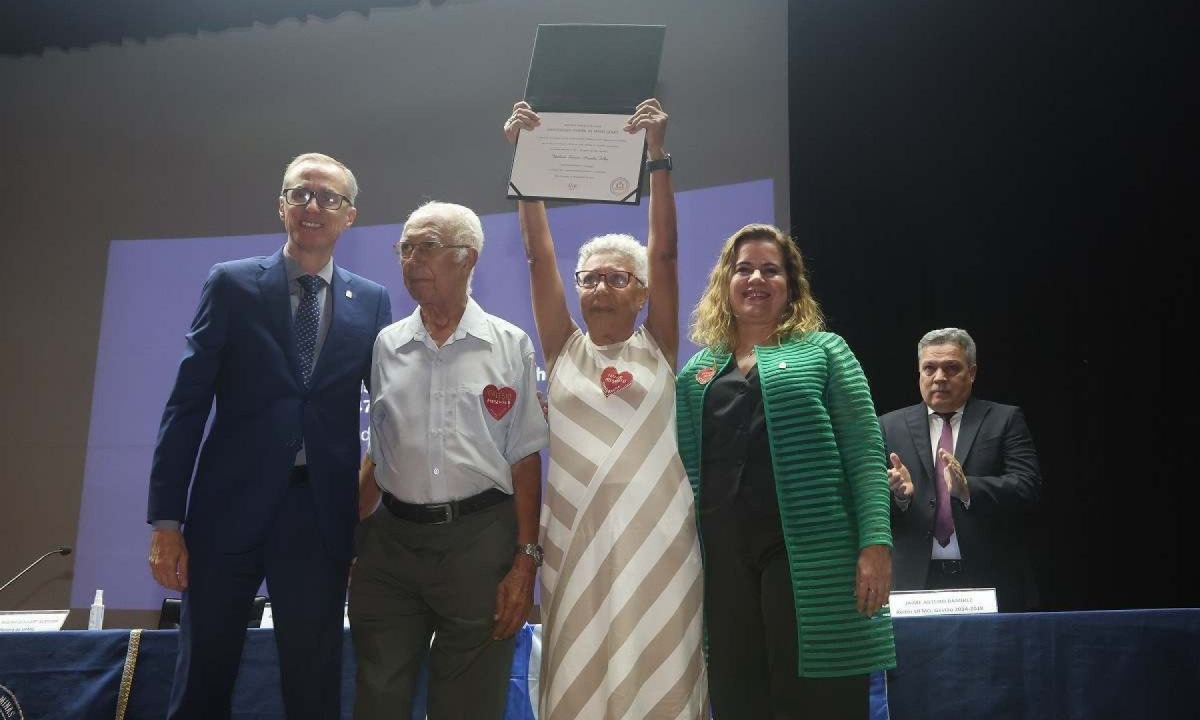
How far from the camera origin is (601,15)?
446 cm

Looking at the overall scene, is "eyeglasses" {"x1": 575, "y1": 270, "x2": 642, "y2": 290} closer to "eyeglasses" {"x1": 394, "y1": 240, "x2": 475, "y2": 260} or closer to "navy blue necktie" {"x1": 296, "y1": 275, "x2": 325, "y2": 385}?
"eyeglasses" {"x1": 394, "y1": 240, "x2": 475, "y2": 260}

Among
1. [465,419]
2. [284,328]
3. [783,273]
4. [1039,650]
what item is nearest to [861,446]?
[783,273]

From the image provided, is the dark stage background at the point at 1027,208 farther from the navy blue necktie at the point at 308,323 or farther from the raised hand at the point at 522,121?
the navy blue necktie at the point at 308,323

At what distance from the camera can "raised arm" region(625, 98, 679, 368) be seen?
2.12 m

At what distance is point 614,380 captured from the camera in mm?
1987

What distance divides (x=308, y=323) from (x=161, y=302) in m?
3.01

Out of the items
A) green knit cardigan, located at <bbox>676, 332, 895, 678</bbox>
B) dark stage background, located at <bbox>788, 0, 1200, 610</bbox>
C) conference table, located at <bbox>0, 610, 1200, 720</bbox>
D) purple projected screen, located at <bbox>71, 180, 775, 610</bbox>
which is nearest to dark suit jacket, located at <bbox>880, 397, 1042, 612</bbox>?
dark stage background, located at <bbox>788, 0, 1200, 610</bbox>

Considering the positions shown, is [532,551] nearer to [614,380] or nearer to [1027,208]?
[614,380]

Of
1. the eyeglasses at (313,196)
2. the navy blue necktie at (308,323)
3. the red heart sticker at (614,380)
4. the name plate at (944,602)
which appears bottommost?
the name plate at (944,602)

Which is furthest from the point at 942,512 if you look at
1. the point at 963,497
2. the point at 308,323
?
the point at 308,323

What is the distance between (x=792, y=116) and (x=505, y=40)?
4.87 feet

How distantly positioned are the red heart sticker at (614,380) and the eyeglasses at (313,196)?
0.75m

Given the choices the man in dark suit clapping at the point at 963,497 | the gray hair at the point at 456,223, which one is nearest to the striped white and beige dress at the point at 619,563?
the gray hair at the point at 456,223

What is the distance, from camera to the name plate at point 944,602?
2.28 m
